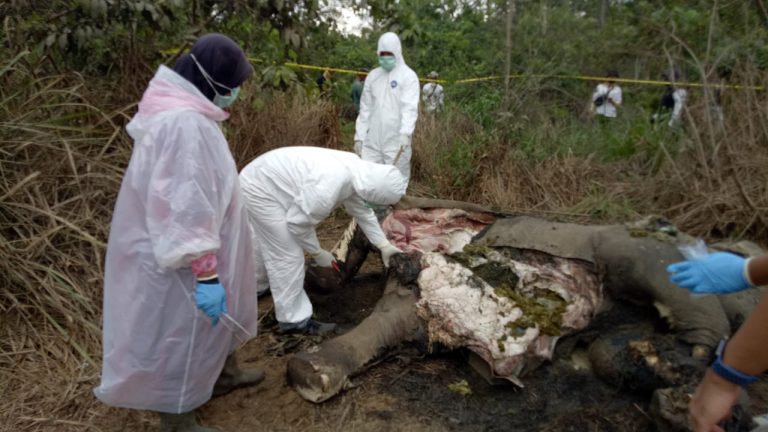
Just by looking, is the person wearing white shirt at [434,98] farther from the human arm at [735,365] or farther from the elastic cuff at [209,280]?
the human arm at [735,365]

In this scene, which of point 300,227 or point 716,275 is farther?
point 300,227

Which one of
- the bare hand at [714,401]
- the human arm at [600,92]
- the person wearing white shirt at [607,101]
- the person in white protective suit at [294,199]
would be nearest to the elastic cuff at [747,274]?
the bare hand at [714,401]

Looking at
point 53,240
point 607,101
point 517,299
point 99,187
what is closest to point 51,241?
point 53,240

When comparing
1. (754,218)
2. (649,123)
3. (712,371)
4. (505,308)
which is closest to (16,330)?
(505,308)

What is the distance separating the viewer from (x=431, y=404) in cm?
279

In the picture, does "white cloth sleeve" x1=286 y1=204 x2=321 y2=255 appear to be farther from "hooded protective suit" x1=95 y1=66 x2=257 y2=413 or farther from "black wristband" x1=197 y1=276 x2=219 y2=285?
"black wristband" x1=197 y1=276 x2=219 y2=285

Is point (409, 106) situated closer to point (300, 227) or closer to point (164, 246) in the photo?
point (300, 227)

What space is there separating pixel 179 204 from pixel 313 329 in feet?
5.10

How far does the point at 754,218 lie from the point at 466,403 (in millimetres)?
3125

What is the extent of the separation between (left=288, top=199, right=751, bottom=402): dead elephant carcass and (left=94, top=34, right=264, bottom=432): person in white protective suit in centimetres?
61

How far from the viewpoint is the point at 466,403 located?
2795 mm

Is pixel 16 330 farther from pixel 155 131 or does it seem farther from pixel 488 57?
pixel 488 57

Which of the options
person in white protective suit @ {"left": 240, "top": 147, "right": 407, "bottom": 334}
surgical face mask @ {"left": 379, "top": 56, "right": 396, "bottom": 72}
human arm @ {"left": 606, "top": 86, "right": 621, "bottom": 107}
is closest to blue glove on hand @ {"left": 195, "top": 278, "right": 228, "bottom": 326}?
person in white protective suit @ {"left": 240, "top": 147, "right": 407, "bottom": 334}

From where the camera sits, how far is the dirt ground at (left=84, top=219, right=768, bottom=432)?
8.66 feet
